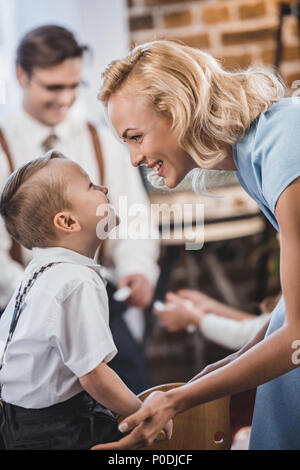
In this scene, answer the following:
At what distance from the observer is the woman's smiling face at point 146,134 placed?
64cm

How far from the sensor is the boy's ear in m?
0.63

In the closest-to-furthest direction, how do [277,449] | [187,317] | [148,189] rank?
1. [277,449]
2. [187,317]
3. [148,189]

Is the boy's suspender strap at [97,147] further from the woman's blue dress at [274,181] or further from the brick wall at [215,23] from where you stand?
the brick wall at [215,23]

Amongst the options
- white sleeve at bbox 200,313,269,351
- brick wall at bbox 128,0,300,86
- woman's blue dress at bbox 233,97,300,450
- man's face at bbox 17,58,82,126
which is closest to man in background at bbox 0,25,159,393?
man's face at bbox 17,58,82,126

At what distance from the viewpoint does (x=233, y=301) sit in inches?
70.9

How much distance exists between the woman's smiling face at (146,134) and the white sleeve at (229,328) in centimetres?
30

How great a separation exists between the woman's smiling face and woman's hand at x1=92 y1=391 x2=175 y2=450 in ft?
0.83

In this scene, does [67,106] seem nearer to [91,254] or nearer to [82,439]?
[91,254]

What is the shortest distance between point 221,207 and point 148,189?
0.86 feet

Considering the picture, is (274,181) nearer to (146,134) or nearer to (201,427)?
(146,134)

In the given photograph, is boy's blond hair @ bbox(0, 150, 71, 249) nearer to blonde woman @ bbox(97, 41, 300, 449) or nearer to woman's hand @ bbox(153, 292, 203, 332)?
blonde woman @ bbox(97, 41, 300, 449)

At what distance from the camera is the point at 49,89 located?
54.4 inches

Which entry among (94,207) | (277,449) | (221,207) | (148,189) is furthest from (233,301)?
(94,207)

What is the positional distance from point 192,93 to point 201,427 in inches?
14.3
